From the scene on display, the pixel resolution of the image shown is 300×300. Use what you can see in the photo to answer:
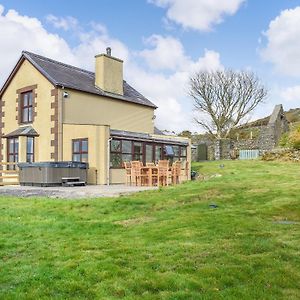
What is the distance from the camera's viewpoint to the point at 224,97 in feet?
140

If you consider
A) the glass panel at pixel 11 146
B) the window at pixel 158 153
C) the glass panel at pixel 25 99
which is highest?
the glass panel at pixel 25 99

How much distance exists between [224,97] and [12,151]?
26.1 metres

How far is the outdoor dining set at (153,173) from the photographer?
19.3 metres

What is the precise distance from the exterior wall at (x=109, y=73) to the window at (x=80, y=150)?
584 cm

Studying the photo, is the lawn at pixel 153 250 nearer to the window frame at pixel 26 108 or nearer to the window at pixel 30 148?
the window at pixel 30 148

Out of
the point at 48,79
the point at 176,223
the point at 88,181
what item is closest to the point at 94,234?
the point at 176,223

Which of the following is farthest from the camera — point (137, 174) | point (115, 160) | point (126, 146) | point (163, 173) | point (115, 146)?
point (126, 146)

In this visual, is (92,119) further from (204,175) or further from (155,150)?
(204,175)

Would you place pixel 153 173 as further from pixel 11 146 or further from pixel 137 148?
pixel 11 146

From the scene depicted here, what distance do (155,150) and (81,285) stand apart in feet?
63.6

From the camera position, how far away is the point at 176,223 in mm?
7781

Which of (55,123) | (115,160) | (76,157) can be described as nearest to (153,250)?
(115,160)

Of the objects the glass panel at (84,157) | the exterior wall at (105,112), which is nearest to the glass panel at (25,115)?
the exterior wall at (105,112)

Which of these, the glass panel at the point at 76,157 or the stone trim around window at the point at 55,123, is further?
the stone trim around window at the point at 55,123
